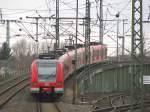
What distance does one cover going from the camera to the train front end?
29.7 meters

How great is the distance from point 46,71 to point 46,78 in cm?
50

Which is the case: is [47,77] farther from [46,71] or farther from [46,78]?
[46,71]

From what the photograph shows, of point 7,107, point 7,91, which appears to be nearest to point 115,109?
point 7,107

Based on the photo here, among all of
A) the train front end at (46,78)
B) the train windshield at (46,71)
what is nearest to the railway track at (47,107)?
the train front end at (46,78)

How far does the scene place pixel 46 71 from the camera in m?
30.1

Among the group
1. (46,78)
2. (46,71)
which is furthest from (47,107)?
(46,71)

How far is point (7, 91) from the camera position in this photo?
121 ft

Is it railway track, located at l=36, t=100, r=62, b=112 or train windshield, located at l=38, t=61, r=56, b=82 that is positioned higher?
train windshield, located at l=38, t=61, r=56, b=82

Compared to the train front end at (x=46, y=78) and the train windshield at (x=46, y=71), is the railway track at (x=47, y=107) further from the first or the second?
the train windshield at (x=46, y=71)

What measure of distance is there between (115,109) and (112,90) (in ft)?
86.3

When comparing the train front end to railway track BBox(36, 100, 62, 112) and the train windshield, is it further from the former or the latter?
railway track BBox(36, 100, 62, 112)

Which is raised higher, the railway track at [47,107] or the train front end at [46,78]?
the train front end at [46,78]

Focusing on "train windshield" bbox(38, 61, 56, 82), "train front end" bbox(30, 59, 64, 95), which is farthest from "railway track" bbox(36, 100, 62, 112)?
"train windshield" bbox(38, 61, 56, 82)

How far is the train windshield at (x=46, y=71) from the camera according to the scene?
29.9 m
